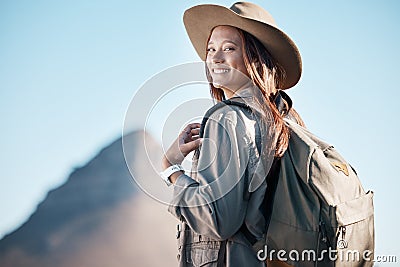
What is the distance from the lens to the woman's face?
1.81 m

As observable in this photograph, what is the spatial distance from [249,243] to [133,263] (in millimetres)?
4688

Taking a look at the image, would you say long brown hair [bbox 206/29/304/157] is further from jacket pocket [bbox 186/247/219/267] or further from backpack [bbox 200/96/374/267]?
jacket pocket [bbox 186/247/219/267]

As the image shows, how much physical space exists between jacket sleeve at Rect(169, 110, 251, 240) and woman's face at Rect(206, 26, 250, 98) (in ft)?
0.66

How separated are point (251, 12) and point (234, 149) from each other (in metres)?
0.46

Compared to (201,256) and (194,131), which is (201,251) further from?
(194,131)

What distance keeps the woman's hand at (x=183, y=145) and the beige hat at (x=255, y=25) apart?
12.9 inches

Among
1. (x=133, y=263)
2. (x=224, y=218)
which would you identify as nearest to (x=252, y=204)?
(x=224, y=218)

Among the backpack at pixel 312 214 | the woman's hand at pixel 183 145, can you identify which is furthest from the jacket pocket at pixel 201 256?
the woman's hand at pixel 183 145

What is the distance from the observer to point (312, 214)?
1537mm

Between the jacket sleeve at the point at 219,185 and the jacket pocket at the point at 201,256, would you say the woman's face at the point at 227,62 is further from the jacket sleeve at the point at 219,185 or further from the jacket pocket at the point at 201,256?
the jacket pocket at the point at 201,256

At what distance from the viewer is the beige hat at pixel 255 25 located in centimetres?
181

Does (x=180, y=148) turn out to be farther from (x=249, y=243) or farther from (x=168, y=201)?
(x=249, y=243)

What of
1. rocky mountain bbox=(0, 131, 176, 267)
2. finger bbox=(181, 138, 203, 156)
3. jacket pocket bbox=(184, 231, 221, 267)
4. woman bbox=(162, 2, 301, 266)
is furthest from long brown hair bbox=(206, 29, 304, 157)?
rocky mountain bbox=(0, 131, 176, 267)

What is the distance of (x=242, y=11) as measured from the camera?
5.93 ft
